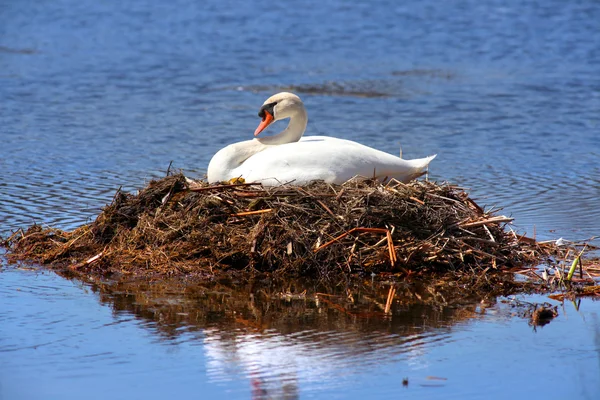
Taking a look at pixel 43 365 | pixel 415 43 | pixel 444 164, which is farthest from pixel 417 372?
pixel 415 43

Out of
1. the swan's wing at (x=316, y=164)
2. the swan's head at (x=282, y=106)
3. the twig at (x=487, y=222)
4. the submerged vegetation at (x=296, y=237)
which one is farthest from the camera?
the swan's head at (x=282, y=106)

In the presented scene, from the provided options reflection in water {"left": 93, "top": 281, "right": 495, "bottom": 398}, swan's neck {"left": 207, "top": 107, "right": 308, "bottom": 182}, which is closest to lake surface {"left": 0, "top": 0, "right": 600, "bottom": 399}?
reflection in water {"left": 93, "top": 281, "right": 495, "bottom": 398}

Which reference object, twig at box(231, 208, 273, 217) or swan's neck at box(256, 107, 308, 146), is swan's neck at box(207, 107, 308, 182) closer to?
swan's neck at box(256, 107, 308, 146)

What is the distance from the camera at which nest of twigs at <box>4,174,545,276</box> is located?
7.01m

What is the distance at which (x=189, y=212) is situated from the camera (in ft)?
24.1

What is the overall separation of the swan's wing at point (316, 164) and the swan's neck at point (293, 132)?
13.4 inches

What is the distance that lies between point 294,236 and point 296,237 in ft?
0.06

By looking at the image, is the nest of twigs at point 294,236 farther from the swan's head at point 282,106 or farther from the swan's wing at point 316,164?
the swan's head at point 282,106

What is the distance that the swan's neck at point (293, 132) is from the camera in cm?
813

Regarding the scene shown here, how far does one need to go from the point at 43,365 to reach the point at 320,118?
337 inches

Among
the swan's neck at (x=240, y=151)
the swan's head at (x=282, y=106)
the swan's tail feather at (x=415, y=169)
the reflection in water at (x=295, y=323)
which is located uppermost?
the swan's head at (x=282, y=106)

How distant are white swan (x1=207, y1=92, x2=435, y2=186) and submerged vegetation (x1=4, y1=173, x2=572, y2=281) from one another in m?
0.13

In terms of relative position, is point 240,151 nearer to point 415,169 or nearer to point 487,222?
point 415,169

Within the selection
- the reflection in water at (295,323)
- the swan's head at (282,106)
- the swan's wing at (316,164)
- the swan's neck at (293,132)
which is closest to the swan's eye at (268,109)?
the swan's head at (282,106)
